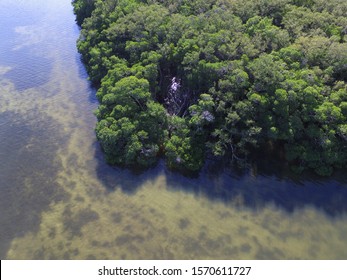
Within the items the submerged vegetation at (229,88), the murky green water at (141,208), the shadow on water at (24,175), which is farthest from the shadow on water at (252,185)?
the shadow on water at (24,175)

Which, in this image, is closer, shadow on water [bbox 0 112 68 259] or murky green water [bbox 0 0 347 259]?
murky green water [bbox 0 0 347 259]

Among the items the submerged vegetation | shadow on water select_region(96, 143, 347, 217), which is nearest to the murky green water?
shadow on water select_region(96, 143, 347, 217)

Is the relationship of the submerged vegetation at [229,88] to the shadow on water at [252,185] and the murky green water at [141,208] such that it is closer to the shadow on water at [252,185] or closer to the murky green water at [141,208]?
the shadow on water at [252,185]

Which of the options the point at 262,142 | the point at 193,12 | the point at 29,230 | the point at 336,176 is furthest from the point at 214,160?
the point at 193,12

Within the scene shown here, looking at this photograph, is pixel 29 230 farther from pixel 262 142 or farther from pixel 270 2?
pixel 270 2

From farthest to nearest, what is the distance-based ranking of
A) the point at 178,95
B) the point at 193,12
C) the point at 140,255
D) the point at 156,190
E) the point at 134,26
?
1. the point at 193,12
2. the point at 134,26
3. the point at 178,95
4. the point at 156,190
5. the point at 140,255

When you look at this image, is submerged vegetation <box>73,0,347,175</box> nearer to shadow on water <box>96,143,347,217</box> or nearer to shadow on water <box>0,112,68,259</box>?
shadow on water <box>96,143,347,217</box>
